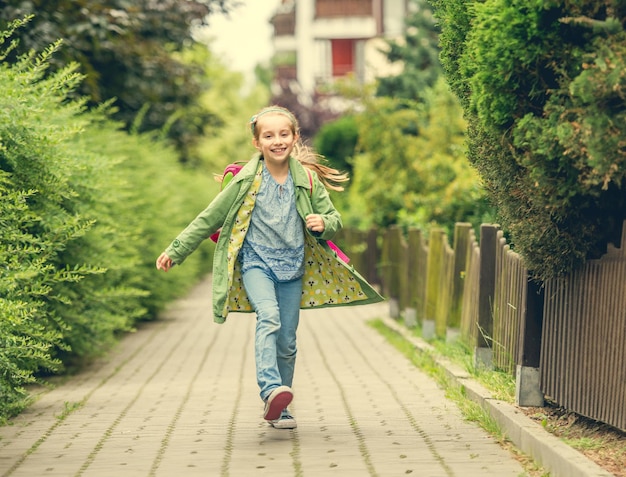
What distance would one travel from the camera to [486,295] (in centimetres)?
934

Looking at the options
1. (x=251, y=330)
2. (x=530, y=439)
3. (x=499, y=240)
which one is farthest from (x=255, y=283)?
(x=251, y=330)

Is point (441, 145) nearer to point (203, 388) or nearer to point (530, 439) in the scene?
point (203, 388)

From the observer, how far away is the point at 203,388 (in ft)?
32.4

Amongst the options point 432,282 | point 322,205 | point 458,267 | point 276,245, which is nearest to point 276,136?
point 322,205

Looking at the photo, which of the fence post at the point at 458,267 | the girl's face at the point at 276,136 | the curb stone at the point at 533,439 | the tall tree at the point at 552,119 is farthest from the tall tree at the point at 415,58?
the tall tree at the point at 552,119

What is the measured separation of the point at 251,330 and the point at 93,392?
6339 mm

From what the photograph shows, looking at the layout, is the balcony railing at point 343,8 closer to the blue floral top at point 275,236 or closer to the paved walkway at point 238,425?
Result: the paved walkway at point 238,425

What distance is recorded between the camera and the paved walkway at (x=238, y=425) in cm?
629

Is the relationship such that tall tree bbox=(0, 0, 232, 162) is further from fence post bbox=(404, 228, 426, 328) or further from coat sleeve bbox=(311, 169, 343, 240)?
coat sleeve bbox=(311, 169, 343, 240)

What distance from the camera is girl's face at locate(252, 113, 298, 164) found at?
7.34m

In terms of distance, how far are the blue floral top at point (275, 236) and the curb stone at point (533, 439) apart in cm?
143

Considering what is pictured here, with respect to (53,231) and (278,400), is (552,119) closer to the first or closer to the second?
(278,400)

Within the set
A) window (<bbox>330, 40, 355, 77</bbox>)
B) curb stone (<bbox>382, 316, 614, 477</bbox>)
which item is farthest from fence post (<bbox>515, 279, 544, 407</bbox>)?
window (<bbox>330, 40, 355, 77</bbox>)

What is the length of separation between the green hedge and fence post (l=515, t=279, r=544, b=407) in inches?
113
